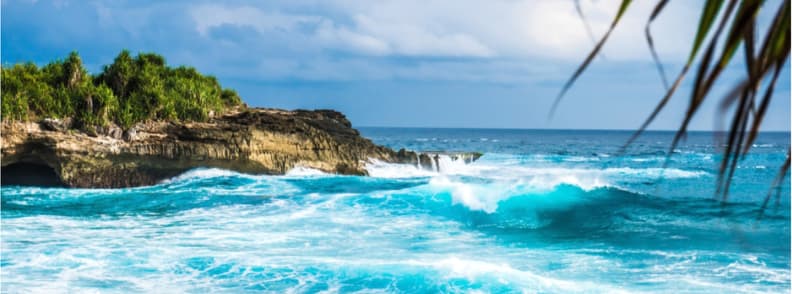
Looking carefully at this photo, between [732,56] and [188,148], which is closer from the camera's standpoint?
[732,56]

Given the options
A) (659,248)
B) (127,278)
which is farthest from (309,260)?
(659,248)

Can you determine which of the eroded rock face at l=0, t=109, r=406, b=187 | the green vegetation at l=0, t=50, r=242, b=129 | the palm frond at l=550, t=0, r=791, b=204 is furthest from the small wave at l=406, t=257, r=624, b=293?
the green vegetation at l=0, t=50, r=242, b=129

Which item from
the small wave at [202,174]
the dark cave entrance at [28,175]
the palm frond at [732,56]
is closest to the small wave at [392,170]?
the small wave at [202,174]

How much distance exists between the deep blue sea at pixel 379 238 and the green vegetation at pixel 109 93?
2068 millimetres

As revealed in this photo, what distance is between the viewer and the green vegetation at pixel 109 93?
64.5 feet

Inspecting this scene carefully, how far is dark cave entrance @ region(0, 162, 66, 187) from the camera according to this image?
2000 cm

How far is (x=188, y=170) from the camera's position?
2155 centimetres

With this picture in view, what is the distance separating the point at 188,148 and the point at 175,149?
0.37m

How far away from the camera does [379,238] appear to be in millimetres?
12641

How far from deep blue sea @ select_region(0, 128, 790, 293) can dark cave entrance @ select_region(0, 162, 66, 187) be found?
2.13 ft

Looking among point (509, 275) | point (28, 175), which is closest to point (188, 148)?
point (28, 175)

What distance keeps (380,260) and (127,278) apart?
127 inches

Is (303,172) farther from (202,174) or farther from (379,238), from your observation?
(379,238)

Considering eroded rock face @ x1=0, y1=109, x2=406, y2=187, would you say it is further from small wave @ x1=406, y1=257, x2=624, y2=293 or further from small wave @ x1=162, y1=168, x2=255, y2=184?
small wave @ x1=406, y1=257, x2=624, y2=293
